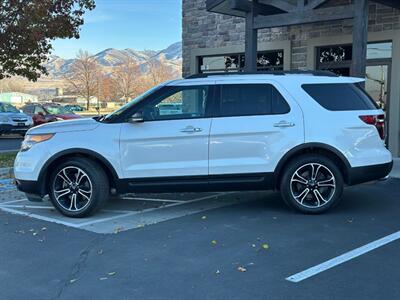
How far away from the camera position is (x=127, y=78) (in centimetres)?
7256

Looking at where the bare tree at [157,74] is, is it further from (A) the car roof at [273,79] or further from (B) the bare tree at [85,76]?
(A) the car roof at [273,79]

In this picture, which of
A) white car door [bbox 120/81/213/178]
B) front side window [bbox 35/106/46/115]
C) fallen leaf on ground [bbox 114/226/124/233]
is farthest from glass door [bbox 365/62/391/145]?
front side window [bbox 35/106/46/115]

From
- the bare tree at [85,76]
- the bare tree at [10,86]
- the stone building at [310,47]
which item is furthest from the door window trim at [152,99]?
the bare tree at [10,86]

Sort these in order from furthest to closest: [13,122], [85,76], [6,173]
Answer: [85,76] → [13,122] → [6,173]

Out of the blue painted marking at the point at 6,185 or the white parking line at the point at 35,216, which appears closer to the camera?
the white parking line at the point at 35,216

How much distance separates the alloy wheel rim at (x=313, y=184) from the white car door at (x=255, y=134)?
1.19 feet

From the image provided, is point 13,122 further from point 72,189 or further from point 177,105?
point 177,105

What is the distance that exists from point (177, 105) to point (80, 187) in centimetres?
170

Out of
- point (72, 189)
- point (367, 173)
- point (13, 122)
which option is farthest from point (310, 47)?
point (13, 122)

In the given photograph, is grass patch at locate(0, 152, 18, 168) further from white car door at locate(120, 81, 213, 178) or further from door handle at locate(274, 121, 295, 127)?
door handle at locate(274, 121, 295, 127)

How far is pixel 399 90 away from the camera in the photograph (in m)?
11.1

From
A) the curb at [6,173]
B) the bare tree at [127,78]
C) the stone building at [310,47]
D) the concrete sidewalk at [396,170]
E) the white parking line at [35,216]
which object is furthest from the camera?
the bare tree at [127,78]

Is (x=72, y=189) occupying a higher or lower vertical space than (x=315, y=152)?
lower

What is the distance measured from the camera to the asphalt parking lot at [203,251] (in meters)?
4.27
